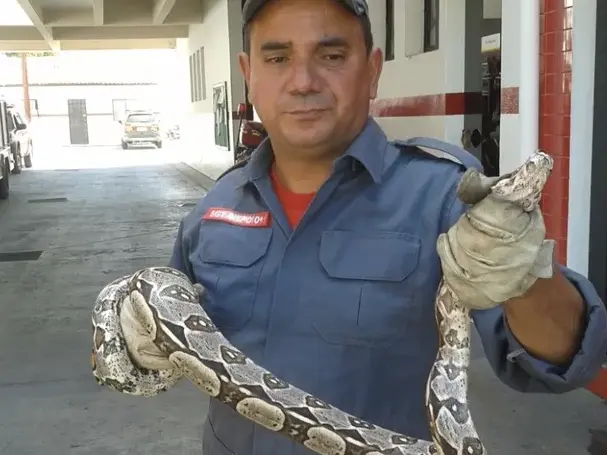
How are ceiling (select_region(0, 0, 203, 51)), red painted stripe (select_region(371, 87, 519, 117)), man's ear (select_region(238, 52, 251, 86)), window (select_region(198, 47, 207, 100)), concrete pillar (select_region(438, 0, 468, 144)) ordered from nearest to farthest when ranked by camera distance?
man's ear (select_region(238, 52, 251, 86)) → concrete pillar (select_region(438, 0, 468, 144)) → red painted stripe (select_region(371, 87, 519, 117)) → ceiling (select_region(0, 0, 203, 51)) → window (select_region(198, 47, 207, 100))

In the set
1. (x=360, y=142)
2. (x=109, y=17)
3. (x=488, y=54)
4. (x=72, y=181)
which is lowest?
(x=72, y=181)

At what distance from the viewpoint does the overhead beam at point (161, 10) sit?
18236 millimetres

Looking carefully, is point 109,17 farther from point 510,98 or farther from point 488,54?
point 510,98

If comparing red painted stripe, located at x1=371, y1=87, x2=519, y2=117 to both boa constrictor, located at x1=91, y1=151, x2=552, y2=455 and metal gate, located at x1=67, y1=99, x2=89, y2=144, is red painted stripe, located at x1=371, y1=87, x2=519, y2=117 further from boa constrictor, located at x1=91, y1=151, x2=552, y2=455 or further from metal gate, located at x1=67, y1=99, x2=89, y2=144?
metal gate, located at x1=67, y1=99, x2=89, y2=144

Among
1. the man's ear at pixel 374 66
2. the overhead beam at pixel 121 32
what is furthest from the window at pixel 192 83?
the man's ear at pixel 374 66

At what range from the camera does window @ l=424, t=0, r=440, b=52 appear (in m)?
7.52

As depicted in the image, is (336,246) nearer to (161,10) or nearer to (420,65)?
(420,65)

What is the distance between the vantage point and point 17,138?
21281mm

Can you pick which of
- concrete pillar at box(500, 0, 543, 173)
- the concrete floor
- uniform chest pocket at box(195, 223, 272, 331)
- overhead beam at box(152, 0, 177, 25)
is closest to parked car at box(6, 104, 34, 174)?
overhead beam at box(152, 0, 177, 25)

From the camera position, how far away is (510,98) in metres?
4.74

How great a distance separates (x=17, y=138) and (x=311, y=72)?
69.1 feet

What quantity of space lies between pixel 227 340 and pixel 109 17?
67.0 feet

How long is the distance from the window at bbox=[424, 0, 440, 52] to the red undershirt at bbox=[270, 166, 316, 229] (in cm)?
584

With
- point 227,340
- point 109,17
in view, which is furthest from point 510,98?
point 109,17
